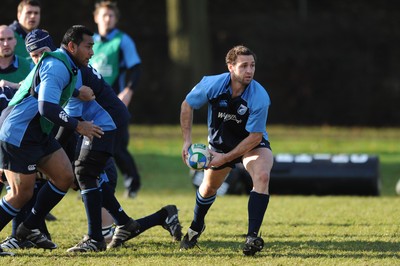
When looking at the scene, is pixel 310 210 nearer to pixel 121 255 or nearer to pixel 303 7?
pixel 121 255

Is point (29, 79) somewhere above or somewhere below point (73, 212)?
above

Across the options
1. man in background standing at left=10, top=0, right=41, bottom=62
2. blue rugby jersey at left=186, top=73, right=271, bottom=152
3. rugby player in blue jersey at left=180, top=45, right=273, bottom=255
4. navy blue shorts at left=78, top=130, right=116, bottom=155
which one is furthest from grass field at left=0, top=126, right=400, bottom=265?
man in background standing at left=10, top=0, right=41, bottom=62

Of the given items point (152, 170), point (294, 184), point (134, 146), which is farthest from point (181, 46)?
point (294, 184)

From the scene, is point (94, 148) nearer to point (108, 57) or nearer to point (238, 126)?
point (238, 126)

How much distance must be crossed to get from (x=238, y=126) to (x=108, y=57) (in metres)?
4.22

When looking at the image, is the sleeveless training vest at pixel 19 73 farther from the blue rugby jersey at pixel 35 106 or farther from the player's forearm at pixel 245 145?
the player's forearm at pixel 245 145

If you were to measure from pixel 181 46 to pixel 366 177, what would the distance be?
33.0 ft

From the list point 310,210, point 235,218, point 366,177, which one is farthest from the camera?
point 366,177

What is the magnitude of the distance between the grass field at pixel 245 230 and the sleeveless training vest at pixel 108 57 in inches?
66.7

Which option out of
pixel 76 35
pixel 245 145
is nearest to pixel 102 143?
pixel 76 35

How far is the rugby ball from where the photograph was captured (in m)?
7.21

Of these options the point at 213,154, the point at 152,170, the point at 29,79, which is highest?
the point at 29,79

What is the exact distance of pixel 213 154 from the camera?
7340mm

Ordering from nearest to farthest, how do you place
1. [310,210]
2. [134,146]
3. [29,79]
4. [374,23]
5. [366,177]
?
[29,79] < [310,210] < [366,177] < [134,146] < [374,23]
